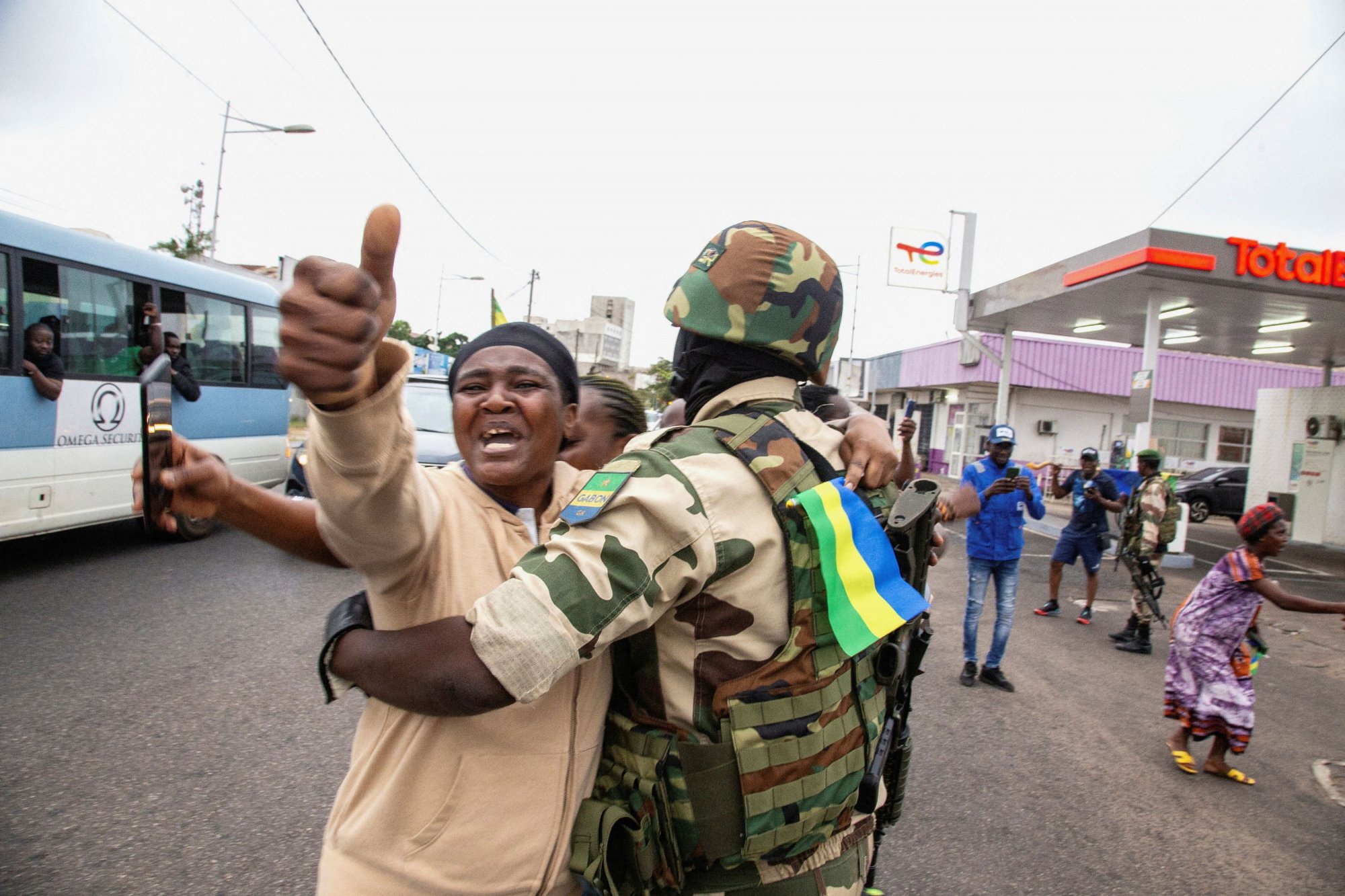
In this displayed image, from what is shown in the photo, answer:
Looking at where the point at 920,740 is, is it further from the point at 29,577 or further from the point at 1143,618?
the point at 29,577

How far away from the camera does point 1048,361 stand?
24.2 metres

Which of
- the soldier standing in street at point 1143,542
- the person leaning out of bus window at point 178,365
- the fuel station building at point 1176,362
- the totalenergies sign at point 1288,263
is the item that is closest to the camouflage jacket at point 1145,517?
the soldier standing in street at point 1143,542

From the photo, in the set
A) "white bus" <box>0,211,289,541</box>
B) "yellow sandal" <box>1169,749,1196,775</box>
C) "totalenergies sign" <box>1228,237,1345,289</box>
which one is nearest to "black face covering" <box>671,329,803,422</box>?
"yellow sandal" <box>1169,749,1196,775</box>

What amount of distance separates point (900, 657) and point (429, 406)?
7.87m

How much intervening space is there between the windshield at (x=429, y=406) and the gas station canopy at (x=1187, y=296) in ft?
28.8

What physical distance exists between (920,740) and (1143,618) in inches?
136

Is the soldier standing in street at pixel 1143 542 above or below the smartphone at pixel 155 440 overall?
below

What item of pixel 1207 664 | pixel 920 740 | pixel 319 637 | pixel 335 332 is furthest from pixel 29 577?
pixel 1207 664

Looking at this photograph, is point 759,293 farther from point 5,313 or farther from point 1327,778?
point 5,313

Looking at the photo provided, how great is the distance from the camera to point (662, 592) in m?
1.21

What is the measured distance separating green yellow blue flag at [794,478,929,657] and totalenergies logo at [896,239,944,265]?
1944 cm

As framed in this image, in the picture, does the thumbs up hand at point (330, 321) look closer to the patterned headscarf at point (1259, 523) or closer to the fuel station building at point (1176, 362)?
the patterned headscarf at point (1259, 523)

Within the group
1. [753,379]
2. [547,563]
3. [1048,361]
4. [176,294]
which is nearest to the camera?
[547,563]

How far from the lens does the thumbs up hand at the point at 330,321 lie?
2.80 feet
